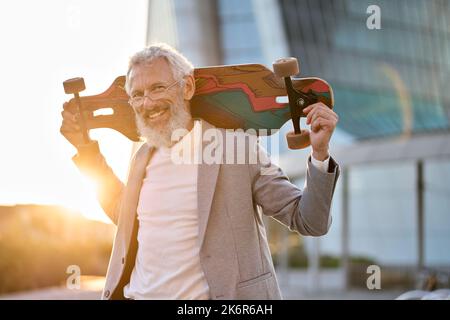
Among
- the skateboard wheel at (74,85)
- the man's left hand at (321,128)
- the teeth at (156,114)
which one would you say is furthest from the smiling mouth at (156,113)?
the man's left hand at (321,128)

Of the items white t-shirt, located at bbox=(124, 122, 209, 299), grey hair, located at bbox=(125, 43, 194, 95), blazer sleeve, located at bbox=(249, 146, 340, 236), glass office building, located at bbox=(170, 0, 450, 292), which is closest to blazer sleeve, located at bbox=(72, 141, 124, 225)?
white t-shirt, located at bbox=(124, 122, 209, 299)

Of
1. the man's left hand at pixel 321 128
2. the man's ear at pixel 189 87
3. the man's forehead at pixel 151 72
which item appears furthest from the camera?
the man's ear at pixel 189 87

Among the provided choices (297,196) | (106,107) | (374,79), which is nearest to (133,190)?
(106,107)

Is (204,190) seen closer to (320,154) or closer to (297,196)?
(297,196)

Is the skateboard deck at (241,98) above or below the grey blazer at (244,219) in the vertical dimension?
above

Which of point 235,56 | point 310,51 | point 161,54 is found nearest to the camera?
point 161,54

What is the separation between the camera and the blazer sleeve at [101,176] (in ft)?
11.8

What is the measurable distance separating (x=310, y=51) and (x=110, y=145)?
22.9 meters

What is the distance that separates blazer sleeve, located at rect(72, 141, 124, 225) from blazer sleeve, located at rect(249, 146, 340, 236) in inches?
30.8

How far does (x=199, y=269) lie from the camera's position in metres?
2.99

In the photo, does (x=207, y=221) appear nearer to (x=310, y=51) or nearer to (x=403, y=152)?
(x=403, y=152)

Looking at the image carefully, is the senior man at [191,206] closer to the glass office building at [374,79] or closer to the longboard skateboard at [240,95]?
the longboard skateboard at [240,95]

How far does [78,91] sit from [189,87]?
1.92 feet
